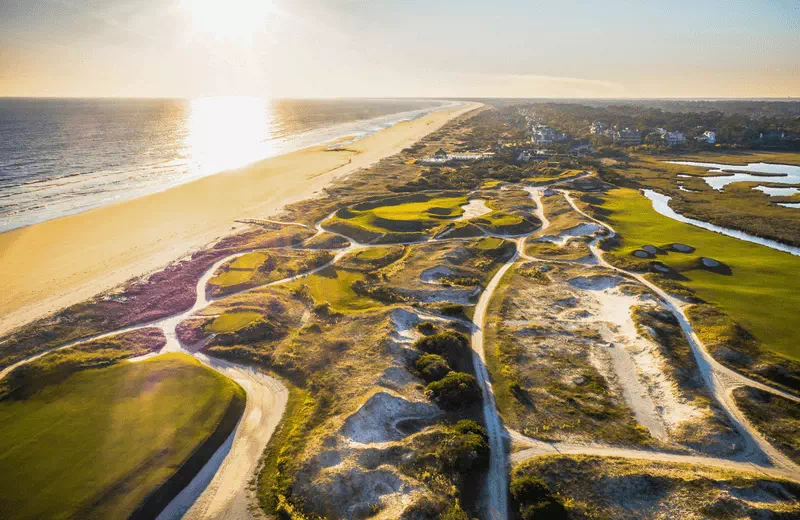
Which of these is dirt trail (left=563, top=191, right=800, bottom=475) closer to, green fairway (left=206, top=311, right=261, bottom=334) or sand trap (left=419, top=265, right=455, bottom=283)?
sand trap (left=419, top=265, right=455, bottom=283)

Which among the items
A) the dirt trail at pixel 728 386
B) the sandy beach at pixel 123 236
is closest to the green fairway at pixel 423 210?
the sandy beach at pixel 123 236

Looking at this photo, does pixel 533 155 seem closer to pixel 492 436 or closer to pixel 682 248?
pixel 682 248

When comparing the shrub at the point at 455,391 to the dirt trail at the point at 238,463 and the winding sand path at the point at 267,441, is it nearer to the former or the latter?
the winding sand path at the point at 267,441

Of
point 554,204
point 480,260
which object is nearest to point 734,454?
point 480,260

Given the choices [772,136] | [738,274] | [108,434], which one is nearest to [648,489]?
[108,434]

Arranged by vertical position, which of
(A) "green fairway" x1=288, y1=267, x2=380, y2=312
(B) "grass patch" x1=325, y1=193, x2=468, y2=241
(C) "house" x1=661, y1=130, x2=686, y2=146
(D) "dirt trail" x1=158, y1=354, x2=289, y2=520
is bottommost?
(D) "dirt trail" x1=158, y1=354, x2=289, y2=520

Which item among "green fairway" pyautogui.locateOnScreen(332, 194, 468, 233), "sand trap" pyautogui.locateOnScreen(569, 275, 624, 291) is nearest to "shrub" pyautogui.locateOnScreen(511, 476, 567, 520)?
"sand trap" pyautogui.locateOnScreen(569, 275, 624, 291)
